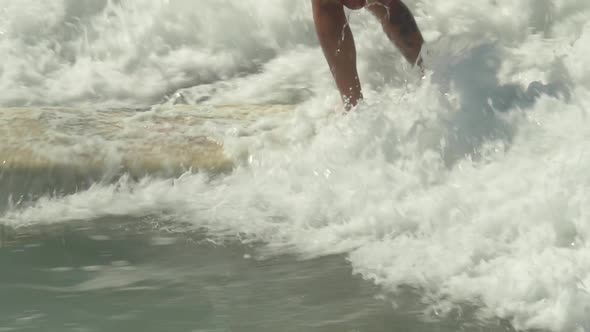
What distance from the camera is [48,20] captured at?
646cm

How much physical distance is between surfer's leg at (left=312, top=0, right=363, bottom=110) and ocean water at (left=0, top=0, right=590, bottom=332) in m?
0.11

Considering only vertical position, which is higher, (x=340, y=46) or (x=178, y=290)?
(x=340, y=46)

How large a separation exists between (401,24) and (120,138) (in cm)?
128

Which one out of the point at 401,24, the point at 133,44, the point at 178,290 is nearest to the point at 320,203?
the point at 178,290

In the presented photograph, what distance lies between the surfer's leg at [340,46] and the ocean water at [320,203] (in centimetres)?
11

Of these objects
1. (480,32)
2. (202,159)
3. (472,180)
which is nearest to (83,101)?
(202,159)

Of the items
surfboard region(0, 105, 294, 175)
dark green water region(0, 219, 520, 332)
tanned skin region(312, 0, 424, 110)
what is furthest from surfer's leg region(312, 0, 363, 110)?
dark green water region(0, 219, 520, 332)

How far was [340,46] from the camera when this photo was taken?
161 inches

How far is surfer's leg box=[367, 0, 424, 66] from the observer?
4.25 m

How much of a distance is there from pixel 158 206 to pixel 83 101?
80.4 inches

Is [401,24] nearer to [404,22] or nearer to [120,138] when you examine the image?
[404,22]

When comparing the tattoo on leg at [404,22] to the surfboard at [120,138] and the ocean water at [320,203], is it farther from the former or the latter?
the surfboard at [120,138]

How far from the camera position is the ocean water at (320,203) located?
2695 mm

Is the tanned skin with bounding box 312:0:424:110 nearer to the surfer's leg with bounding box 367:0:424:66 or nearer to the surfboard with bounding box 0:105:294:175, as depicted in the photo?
the surfer's leg with bounding box 367:0:424:66
